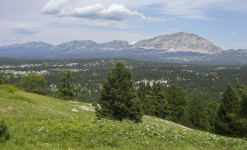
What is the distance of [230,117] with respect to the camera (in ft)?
124

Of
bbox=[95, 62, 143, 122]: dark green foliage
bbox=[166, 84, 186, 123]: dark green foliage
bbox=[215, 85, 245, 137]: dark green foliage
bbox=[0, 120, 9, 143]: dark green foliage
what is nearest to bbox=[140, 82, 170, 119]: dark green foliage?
bbox=[166, 84, 186, 123]: dark green foliage

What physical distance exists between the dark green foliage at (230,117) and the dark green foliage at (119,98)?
78.5ft

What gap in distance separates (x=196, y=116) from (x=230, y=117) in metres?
17.8

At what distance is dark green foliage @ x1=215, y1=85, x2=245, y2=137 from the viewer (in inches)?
1463

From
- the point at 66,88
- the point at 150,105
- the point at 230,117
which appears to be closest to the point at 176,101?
the point at 150,105

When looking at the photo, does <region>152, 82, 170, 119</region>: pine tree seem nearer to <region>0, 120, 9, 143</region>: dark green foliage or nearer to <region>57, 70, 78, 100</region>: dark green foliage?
<region>57, 70, 78, 100</region>: dark green foliage

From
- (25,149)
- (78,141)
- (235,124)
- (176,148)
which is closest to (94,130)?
(78,141)

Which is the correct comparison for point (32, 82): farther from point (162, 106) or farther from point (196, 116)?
point (196, 116)

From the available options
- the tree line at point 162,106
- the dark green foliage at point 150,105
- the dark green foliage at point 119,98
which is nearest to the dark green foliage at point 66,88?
the tree line at point 162,106

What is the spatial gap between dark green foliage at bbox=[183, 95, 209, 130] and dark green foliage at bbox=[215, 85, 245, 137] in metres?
15.2

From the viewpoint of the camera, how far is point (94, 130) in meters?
13.7

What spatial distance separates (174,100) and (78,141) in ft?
196

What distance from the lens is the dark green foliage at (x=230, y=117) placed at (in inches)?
1463

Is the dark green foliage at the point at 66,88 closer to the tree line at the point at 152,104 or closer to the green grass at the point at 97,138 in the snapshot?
the tree line at the point at 152,104
